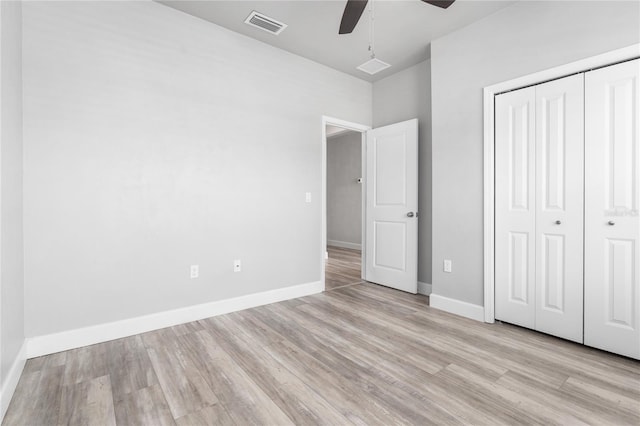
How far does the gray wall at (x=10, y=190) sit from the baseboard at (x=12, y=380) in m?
0.04

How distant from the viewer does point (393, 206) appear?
3.92 metres

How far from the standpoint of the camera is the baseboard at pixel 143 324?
2209 millimetres

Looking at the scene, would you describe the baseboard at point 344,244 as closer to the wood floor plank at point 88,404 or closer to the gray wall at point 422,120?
the gray wall at point 422,120

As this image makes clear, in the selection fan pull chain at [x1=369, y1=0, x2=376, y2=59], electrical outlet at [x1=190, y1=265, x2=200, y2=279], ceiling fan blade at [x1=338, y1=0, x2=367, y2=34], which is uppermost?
fan pull chain at [x1=369, y1=0, x2=376, y2=59]

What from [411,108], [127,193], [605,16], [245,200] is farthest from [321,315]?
[605,16]

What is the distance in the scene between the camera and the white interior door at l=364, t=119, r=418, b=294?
3703 millimetres

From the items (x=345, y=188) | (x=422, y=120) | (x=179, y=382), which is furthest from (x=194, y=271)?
(x=345, y=188)

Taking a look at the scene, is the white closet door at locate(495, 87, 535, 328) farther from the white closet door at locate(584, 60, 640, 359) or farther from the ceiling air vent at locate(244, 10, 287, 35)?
the ceiling air vent at locate(244, 10, 287, 35)

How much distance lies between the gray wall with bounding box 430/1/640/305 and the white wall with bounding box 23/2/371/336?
4.93ft

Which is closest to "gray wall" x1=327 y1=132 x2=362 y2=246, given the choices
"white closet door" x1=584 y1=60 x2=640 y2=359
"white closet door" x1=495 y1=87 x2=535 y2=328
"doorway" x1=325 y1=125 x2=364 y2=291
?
"doorway" x1=325 y1=125 x2=364 y2=291

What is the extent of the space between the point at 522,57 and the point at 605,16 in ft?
1.74

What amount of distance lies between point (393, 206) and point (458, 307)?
1.41 m

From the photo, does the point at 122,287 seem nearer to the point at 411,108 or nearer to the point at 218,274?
the point at 218,274

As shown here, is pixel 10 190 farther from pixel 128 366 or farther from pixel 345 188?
pixel 345 188
